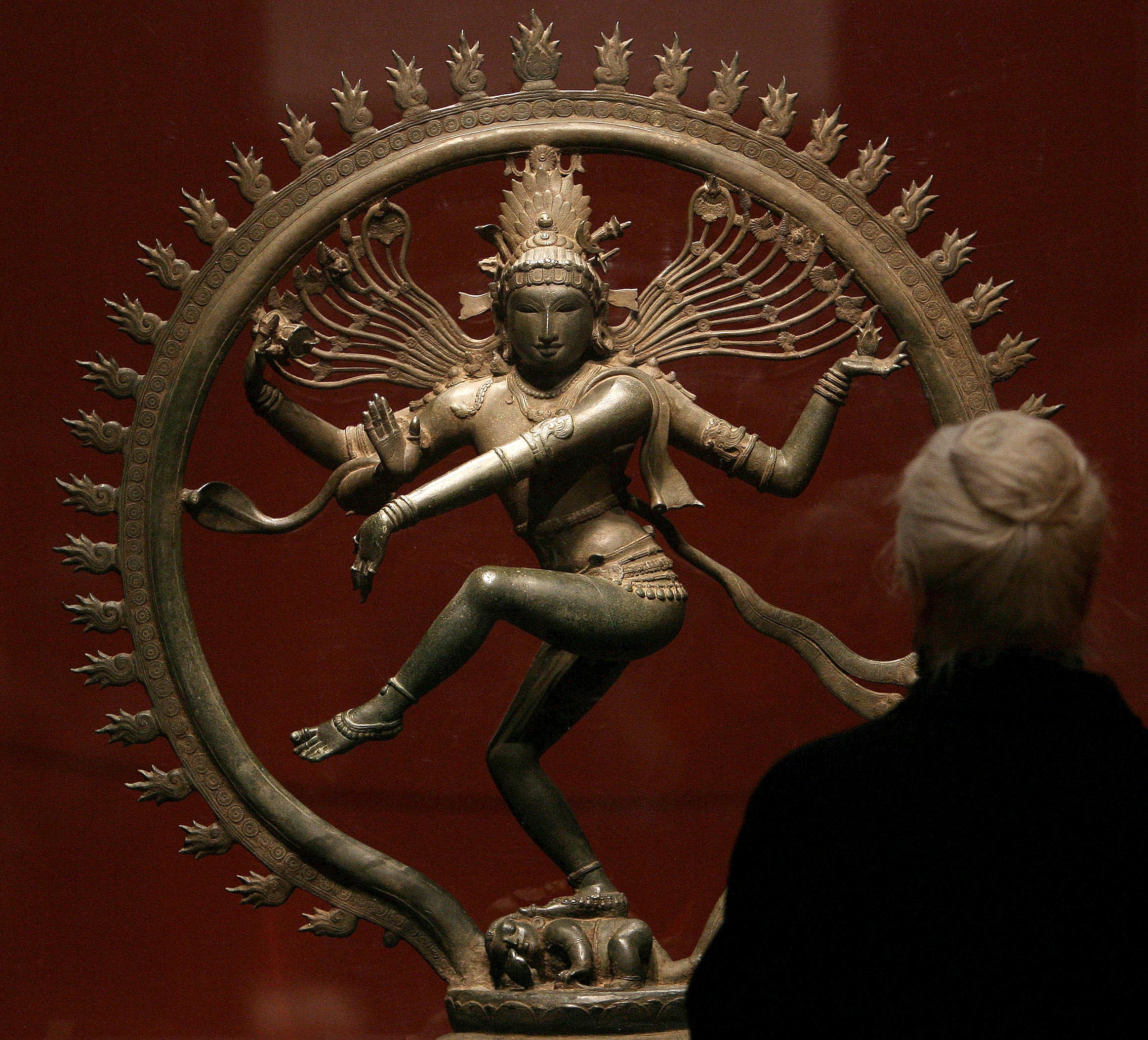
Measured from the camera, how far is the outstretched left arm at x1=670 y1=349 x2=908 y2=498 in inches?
126

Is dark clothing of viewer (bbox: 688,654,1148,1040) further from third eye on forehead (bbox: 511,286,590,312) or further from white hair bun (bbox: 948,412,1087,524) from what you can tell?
third eye on forehead (bbox: 511,286,590,312)

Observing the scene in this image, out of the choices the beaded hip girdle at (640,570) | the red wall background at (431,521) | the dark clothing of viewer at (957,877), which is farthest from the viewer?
the red wall background at (431,521)

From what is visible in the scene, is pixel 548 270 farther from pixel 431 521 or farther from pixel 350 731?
pixel 350 731

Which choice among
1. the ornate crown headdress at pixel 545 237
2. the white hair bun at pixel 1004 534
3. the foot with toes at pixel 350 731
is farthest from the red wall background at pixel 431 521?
the white hair bun at pixel 1004 534

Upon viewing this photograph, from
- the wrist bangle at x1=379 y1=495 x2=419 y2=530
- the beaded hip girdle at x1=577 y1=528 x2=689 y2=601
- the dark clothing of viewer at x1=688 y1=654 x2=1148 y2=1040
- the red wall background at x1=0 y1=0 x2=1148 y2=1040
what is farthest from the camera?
the red wall background at x1=0 y1=0 x2=1148 y2=1040

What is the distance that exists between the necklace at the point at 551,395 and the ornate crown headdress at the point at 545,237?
15cm

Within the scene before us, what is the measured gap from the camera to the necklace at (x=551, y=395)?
126 inches

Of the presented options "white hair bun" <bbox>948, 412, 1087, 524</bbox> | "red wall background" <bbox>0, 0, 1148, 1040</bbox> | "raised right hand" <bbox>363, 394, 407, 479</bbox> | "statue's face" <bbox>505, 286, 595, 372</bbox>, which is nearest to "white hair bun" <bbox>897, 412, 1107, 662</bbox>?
"white hair bun" <bbox>948, 412, 1087, 524</bbox>

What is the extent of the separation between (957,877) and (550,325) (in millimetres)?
1563

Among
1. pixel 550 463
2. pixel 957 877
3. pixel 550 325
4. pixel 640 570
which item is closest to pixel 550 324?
pixel 550 325

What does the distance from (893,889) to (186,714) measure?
1.79 meters

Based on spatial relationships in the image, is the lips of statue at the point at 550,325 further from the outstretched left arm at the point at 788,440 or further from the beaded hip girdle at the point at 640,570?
the beaded hip girdle at the point at 640,570

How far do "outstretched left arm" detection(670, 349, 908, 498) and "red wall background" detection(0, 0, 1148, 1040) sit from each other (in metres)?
0.38

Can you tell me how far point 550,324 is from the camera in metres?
3.14
